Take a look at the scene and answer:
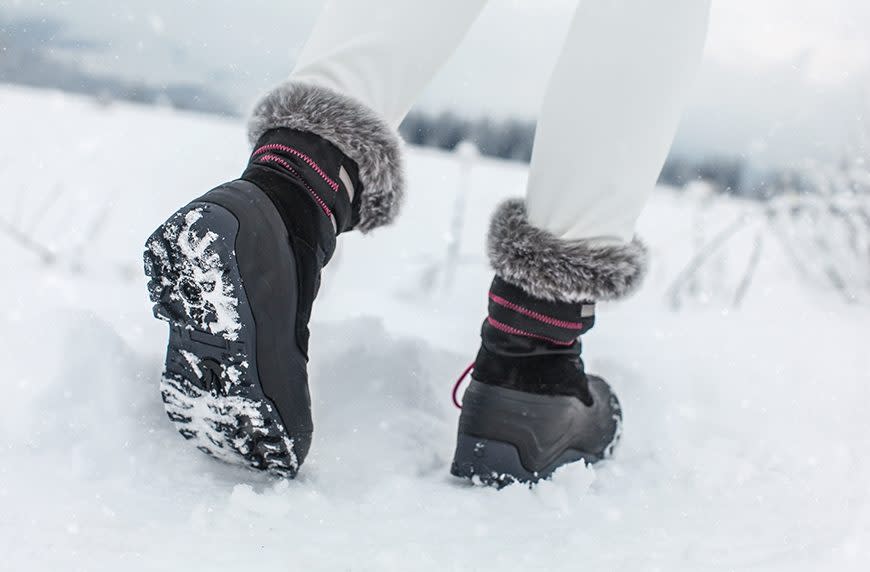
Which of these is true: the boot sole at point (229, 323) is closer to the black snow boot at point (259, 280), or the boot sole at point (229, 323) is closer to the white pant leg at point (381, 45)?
the black snow boot at point (259, 280)

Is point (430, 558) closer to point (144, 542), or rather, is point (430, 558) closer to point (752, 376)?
point (144, 542)

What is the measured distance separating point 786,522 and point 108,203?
4.83ft

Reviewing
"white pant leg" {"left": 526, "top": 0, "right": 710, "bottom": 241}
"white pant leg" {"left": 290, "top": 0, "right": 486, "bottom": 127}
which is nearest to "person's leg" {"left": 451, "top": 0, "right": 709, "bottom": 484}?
"white pant leg" {"left": 526, "top": 0, "right": 710, "bottom": 241}

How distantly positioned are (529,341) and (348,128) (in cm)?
34

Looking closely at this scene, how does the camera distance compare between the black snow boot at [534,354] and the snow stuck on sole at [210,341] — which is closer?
the snow stuck on sole at [210,341]

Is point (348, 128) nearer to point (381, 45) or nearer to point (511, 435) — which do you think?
A: point (381, 45)

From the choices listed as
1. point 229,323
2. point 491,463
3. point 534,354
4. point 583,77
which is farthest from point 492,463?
point 583,77

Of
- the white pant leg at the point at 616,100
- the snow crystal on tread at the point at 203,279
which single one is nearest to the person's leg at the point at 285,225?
the snow crystal on tread at the point at 203,279

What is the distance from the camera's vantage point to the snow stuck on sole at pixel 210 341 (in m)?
0.70

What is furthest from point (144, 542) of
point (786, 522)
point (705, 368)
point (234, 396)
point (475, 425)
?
point (705, 368)

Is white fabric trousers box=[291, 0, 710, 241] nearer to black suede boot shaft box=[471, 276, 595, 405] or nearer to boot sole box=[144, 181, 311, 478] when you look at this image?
black suede boot shaft box=[471, 276, 595, 405]

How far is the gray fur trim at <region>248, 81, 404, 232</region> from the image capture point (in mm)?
816

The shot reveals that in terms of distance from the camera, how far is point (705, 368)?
124cm

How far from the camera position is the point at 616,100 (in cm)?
80
